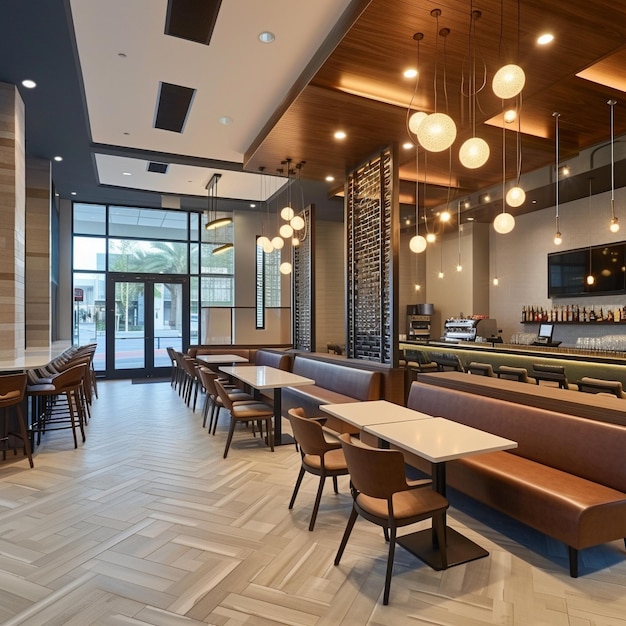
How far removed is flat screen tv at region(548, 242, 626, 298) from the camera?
759cm

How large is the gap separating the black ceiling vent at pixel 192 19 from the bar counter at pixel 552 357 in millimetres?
5454

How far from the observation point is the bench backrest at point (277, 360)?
7.91 meters

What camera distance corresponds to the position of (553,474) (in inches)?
118

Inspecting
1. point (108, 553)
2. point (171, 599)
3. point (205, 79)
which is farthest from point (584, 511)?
point (205, 79)

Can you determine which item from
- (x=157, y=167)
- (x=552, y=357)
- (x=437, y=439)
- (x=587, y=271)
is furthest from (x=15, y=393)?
(x=587, y=271)

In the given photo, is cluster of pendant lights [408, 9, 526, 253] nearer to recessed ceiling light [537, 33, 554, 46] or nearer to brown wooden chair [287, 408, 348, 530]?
recessed ceiling light [537, 33, 554, 46]

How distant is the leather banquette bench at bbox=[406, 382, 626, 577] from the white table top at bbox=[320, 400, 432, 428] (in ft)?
1.85

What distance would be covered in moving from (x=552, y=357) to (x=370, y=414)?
3.52m

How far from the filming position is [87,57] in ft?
15.3

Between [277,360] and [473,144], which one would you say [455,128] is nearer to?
[473,144]

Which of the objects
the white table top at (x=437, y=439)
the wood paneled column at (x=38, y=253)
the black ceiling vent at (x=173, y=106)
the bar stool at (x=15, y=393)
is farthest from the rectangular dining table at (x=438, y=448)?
the wood paneled column at (x=38, y=253)

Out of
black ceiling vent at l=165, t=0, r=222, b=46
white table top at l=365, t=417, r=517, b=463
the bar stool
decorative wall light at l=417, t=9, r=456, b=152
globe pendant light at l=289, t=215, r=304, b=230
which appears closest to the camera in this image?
A: white table top at l=365, t=417, r=517, b=463

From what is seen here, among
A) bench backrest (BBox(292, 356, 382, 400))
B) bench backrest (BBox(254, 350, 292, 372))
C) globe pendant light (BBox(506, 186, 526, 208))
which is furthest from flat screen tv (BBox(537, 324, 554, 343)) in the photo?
bench backrest (BBox(254, 350, 292, 372))

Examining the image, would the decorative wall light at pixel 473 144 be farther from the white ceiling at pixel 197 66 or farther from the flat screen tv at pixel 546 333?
the flat screen tv at pixel 546 333
